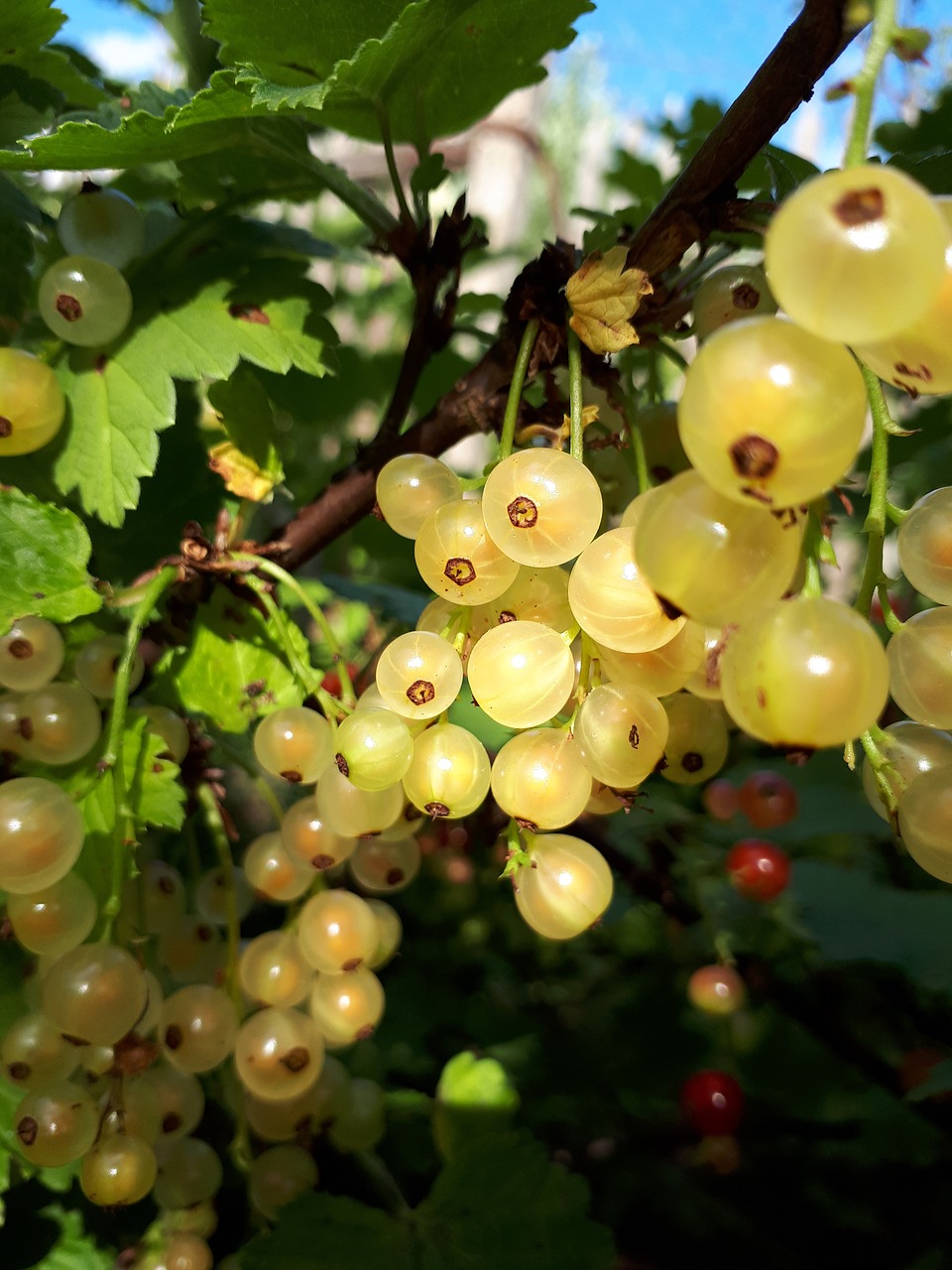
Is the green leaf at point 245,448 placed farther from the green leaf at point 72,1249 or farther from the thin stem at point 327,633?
the green leaf at point 72,1249

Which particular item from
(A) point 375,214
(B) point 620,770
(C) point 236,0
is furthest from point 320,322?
(B) point 620,770

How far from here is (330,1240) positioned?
695 millimetres

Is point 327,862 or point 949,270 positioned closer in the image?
point 949,270

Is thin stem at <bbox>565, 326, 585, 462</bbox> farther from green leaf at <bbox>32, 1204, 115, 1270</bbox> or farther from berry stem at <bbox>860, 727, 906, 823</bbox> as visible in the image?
green leaf at <bbox>32, 1204, 115, 1270</bbox>

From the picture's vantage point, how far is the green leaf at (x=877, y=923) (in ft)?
2.65

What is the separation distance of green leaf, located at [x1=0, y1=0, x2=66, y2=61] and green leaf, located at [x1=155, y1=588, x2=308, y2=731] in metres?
0.39

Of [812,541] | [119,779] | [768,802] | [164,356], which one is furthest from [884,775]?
[768,802]

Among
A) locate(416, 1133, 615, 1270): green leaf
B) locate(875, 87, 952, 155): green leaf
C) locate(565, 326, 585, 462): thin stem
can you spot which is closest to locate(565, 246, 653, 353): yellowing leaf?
locate(565, 326, 585, 462): thin stem

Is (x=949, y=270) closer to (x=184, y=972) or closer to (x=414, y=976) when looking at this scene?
(x=184, y=972)

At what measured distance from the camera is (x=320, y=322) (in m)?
0.68

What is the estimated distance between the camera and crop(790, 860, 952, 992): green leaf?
0.81 metres

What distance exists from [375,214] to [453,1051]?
0.91m

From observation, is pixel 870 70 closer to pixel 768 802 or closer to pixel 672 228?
pixel 672 228

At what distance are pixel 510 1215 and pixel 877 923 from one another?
0.43 meters
